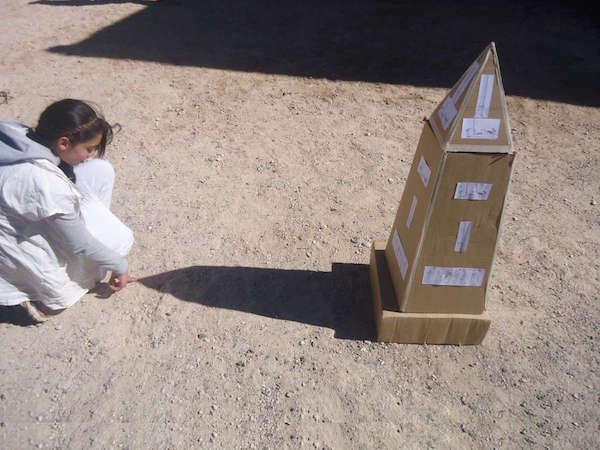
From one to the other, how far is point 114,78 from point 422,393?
4.55m

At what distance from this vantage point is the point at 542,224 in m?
3.60

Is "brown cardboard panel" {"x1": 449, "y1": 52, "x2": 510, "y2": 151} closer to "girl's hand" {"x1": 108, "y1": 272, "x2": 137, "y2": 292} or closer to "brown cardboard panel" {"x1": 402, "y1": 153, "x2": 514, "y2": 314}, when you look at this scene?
"brown cardboard panel" {"x1": 402, "y1": 153, "x2": 514, "y2": 314}

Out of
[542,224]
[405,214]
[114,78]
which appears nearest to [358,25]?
[114,78]

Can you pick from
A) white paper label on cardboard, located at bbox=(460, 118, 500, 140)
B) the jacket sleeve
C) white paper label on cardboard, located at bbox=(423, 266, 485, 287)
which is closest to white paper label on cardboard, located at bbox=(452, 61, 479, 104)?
white paper label on cardboard, located at bbox=(460, 118, 500, 140)

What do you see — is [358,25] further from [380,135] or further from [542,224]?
[542,224]

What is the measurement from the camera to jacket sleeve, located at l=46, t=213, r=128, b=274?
2.34 meters

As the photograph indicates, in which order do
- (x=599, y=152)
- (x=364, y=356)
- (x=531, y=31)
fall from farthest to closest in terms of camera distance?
(x=531, y=31) → (x=599, y=152) → (x=364, y=356)

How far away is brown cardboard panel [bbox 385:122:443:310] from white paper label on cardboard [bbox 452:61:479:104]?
8.0 inches

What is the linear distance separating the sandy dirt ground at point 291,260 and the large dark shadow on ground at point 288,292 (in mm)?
13

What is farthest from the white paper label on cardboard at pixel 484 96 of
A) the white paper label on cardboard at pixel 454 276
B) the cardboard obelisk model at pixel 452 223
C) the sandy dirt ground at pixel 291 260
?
the sandy dirt ground at pixel 291 260

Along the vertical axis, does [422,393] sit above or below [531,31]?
below

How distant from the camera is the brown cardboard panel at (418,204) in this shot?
87.4 inches

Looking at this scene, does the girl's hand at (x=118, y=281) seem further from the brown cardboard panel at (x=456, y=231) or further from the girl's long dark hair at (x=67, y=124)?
the brown cardboard panel at (x=456, y=231)

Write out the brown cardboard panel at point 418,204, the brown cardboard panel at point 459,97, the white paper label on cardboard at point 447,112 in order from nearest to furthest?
the brown cardboard panel at point 459,97, the white paper label on cardboard at point 447,112, the brown cardboard panel at point 418,204
